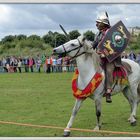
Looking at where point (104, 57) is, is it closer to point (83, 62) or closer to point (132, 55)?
point (83, 62)

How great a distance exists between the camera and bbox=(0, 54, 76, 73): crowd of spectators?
119ft

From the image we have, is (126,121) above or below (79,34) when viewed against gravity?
below

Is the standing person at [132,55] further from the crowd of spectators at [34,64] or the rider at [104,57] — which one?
the rider at [104,57]

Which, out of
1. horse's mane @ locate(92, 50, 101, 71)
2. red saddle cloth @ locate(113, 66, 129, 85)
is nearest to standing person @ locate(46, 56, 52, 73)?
red saddle cloth @ locate(113, 66, 129, 85)

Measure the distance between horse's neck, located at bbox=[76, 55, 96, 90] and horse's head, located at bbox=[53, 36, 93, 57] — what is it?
0.17m

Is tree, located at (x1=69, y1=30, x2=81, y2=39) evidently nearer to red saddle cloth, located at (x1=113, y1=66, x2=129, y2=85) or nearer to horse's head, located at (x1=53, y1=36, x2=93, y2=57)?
horse's head, located at (x1=53, y1=36, x2=93, y2=57)

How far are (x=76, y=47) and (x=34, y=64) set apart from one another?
28625 mm

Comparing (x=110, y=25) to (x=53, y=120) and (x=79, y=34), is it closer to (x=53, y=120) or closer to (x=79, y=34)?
(x=79, y=34)

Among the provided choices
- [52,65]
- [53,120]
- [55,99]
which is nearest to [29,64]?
[52,65]

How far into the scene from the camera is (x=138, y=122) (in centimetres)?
1219

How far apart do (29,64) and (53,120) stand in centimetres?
2629

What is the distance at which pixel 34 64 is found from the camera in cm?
3869

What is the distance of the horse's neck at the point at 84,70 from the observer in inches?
411

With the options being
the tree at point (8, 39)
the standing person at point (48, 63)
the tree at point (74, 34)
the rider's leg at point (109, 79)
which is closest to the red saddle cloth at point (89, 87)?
the rider's leg at point (109, 79)
